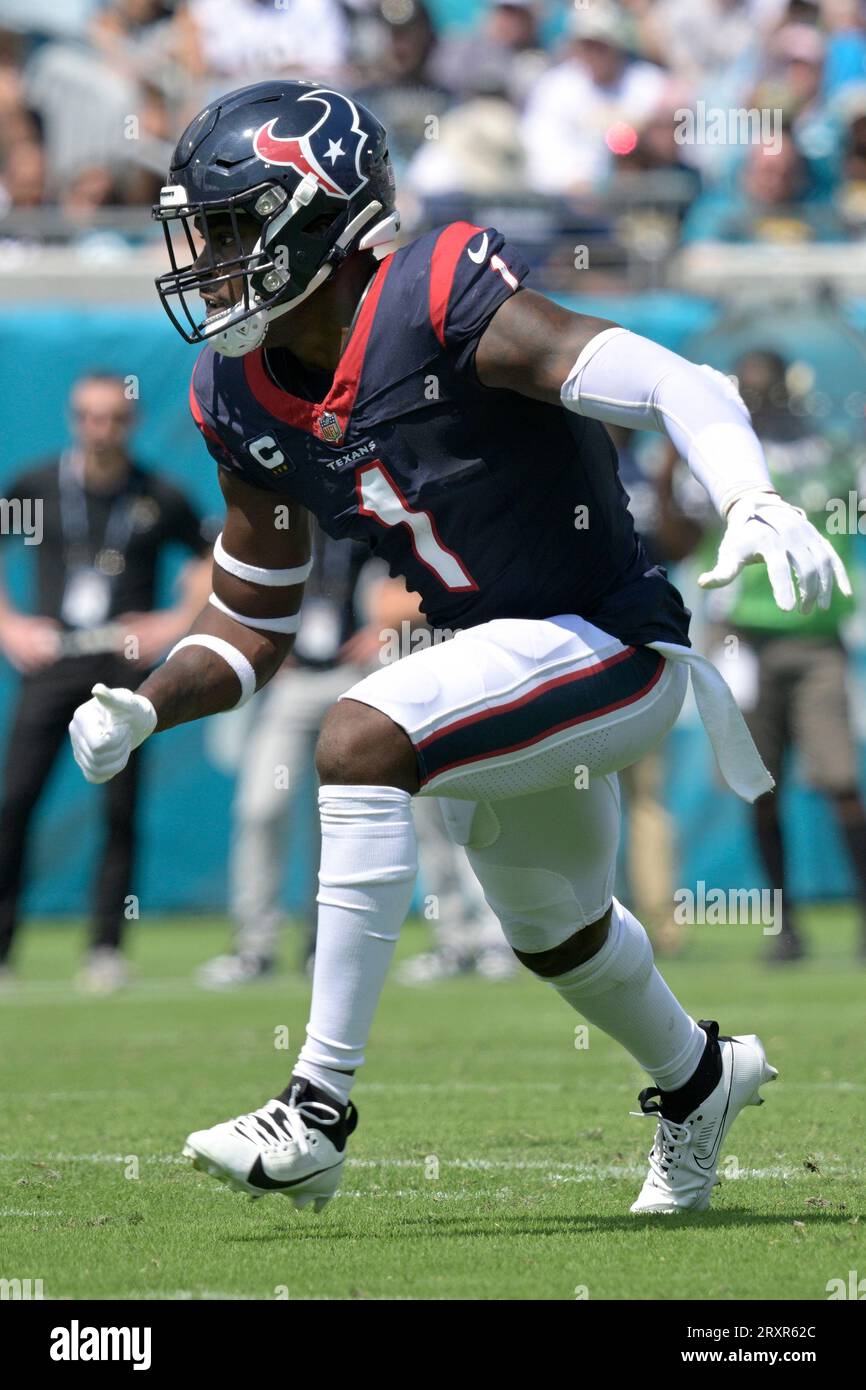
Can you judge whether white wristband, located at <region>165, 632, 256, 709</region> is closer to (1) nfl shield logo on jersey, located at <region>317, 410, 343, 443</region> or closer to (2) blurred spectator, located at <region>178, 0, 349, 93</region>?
(1) nfl shield logo on jersey, located at <region>317, 410, 343, 443</region>

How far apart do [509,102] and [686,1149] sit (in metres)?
9.75

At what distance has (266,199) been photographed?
375 centimetres

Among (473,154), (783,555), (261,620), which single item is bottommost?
(261,620)

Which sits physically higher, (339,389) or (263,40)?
(263,40)

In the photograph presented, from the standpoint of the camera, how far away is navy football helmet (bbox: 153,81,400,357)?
3748 mm

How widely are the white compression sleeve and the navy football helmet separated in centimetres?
59

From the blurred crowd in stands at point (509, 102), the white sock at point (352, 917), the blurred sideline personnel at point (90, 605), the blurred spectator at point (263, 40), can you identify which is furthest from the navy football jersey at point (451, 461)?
the blurred spectator at point (263, 40)

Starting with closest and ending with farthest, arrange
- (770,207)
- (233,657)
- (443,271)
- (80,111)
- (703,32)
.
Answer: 1. (443,271)
2. (233,657)
3. (770,207)
4. (80,111)
5. (703,32)

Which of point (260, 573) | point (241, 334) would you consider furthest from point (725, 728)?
point (241, 334)

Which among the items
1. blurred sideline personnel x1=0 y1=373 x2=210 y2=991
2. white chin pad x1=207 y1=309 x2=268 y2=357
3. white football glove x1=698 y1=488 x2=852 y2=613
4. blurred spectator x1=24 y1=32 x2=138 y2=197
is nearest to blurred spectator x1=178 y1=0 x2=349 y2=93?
blurred spectator x1=24 y1=32 x2=138 y2=197

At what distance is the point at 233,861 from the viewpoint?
10914 mm

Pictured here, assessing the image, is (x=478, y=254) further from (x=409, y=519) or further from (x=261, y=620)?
(x=261, y=620)

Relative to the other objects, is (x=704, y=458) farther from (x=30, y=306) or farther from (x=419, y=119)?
(x=419, y=119)

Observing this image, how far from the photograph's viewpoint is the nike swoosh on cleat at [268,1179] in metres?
3.38
